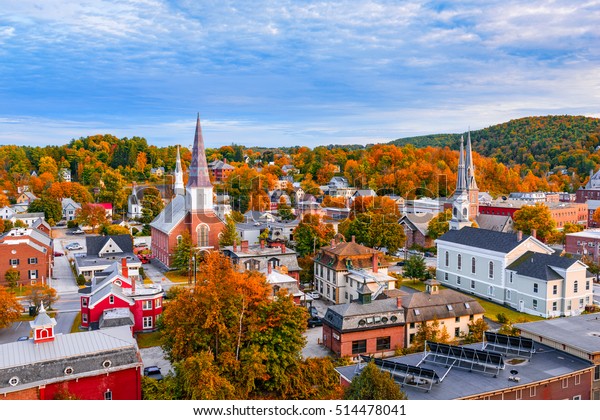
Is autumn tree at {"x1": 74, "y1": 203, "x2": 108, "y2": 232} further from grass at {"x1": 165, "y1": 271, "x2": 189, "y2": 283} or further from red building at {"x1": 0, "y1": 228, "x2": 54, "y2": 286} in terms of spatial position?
grass at {"x1": 165, "y1": 271, "x2": 189, "y2": 283}

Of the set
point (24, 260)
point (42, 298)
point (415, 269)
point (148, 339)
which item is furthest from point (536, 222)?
point (24, 260)

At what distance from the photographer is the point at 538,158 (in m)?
159

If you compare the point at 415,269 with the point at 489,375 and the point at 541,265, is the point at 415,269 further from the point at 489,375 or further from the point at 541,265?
the point at 489,375

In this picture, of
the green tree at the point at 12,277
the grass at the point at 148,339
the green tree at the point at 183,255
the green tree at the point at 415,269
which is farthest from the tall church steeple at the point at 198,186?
the grass at the point at 148,339

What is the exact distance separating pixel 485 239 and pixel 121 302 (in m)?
29.9

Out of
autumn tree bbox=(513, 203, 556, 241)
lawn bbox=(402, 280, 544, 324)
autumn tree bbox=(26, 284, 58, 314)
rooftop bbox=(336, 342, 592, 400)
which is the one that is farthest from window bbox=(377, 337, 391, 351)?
autumn tree bbox=(513, 203, 556, 241)

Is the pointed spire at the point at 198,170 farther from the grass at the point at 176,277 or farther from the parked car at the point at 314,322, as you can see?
the parked car at the point at 314,322

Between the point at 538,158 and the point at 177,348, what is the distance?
521ft

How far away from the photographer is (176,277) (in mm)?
49844

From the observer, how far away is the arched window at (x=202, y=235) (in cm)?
5444

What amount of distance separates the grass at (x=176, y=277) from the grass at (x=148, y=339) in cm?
1433

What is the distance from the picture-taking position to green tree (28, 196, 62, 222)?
83.9m

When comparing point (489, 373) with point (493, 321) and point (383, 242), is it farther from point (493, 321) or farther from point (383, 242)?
point (383, 242)

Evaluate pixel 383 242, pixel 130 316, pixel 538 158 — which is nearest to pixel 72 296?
pixel 130 316
